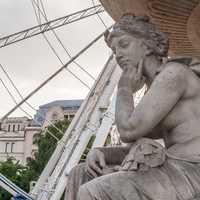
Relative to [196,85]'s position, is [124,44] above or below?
above

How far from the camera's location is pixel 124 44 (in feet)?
13.1

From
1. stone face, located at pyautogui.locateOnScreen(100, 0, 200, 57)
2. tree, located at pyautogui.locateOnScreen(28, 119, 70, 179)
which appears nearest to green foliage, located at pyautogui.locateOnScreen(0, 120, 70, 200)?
tree, located at pyautogui.locateOnScreen(28, 119, 70, 179)

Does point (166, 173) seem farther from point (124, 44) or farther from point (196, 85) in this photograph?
point (124, 44)

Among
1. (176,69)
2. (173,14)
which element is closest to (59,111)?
(173,14)

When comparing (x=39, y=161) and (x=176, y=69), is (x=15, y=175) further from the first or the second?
(x=176, y=69)

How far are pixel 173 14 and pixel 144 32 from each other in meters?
0.88

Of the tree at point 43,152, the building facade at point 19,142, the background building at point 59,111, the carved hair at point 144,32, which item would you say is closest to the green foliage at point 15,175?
the tree at point 43,152

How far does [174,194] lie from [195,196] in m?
0.12

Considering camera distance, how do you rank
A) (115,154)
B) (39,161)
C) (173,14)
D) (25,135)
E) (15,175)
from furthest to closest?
1. (25,135)
2. (15,175)
3. (39,161)
4. (173,14)
5. (115,154)

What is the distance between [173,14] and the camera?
4805mm

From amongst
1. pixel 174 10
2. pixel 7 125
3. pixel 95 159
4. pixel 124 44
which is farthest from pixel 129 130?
pixel 7 125

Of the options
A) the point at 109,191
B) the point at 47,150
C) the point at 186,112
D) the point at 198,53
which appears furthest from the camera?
the point at 47,150

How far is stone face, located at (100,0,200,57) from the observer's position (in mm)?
4691

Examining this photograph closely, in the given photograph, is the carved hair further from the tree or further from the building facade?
the building facade
